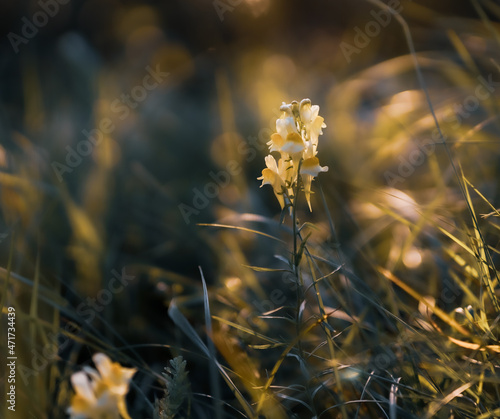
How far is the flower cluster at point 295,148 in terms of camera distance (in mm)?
804

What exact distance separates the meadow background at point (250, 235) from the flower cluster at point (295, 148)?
2.9 inches

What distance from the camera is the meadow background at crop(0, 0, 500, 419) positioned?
875 mm

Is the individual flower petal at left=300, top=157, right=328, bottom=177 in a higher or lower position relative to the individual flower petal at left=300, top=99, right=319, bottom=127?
lower

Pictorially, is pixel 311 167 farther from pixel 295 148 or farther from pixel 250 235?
pixel 250 235

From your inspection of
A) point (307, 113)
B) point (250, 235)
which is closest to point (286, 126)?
point (307, 113)

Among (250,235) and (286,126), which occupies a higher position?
(286,126)

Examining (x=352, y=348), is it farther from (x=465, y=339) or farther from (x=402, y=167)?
(x=402, y=167)

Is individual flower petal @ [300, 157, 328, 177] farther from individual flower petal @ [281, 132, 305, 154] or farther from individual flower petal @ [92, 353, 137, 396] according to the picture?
individual flower petal @ [92, 353, 137, 396]

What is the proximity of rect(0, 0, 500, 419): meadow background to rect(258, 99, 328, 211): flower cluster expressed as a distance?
7 cm

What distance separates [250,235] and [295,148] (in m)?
1.09

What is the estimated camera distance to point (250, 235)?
1.86 meters

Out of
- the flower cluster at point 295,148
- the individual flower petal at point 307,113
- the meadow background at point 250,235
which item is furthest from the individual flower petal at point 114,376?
the individual flower petal at point 307,113

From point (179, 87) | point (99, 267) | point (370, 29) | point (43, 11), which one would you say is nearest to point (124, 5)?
point (43, 11)

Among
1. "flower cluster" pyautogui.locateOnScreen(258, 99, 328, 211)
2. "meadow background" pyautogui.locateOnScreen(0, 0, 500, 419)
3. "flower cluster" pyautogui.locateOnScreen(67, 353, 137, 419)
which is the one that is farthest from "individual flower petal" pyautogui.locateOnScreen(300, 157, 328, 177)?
"flower cluster" pyautogui.locateOnScreen(67, 353, 137, 419)
